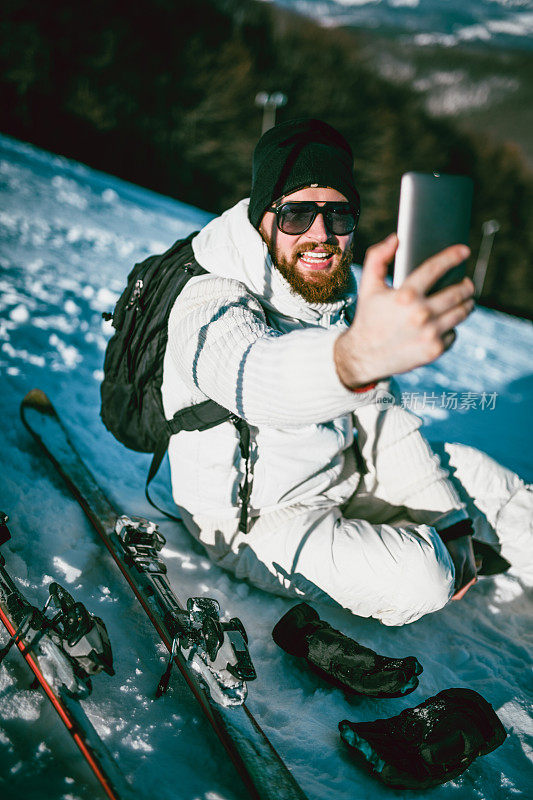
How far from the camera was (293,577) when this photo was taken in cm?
196

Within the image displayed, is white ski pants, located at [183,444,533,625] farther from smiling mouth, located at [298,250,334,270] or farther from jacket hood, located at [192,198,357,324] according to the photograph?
smiling mouth, located at [298,250,334,270]

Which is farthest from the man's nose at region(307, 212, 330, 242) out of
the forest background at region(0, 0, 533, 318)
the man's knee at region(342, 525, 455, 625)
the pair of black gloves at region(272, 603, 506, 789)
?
the forest background at region(0, 0, 533, 318)

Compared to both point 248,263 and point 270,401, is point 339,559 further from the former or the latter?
point 248,263

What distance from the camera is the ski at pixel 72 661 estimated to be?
136 centimetres

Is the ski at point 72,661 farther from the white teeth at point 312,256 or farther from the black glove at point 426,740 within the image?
the white teeth at point 312,256

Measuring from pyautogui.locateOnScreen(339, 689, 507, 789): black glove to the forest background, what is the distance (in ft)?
62.6

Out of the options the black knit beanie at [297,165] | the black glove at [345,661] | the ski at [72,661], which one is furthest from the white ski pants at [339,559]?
the black knit beanie at [297,165]

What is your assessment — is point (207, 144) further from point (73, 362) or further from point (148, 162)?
point (73, 362)

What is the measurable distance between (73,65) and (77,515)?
21.7 meters

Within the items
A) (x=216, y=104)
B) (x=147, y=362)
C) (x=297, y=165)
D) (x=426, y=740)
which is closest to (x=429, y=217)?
(x=297, y=165)

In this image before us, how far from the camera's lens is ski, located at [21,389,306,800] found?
1461 mm

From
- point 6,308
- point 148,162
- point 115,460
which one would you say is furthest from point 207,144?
point 115,460

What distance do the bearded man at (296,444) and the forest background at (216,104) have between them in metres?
18.2

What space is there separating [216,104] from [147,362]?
23.7 meters
